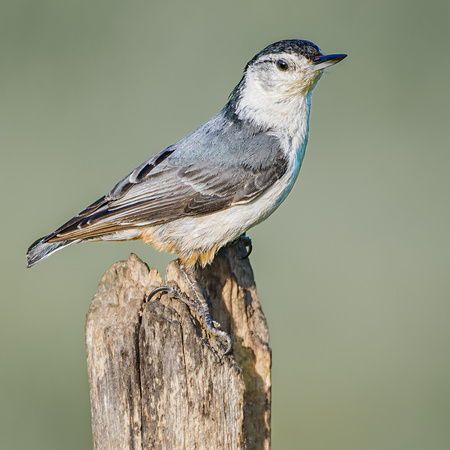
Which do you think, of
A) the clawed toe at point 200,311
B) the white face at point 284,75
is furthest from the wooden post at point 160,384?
the white face at point 284,75

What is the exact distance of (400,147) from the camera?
630 centimetres

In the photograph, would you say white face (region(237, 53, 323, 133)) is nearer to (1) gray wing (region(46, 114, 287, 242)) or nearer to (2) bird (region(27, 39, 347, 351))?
(2) bird (region(27, 39, 347, 351))

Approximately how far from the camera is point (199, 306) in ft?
10.5

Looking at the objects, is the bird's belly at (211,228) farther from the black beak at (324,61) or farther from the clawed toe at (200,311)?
the black beak at (324,61)

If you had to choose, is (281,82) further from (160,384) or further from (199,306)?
(160,384)

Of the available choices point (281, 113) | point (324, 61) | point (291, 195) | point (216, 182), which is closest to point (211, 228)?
point (216, 182)

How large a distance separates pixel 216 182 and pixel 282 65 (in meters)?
0.77

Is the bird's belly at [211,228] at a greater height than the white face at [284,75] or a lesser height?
lesser

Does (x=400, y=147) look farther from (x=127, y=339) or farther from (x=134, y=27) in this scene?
(x=127, y=339)

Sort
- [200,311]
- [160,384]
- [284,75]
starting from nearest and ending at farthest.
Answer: [160,384], [200,311], [284,75]

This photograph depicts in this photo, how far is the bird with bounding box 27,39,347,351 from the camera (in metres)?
3.57

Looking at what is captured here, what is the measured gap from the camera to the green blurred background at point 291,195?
4.81m

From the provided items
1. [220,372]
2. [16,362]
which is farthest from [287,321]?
[220,372]

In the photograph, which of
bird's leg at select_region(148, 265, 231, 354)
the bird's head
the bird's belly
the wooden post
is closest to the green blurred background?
the bird's head
